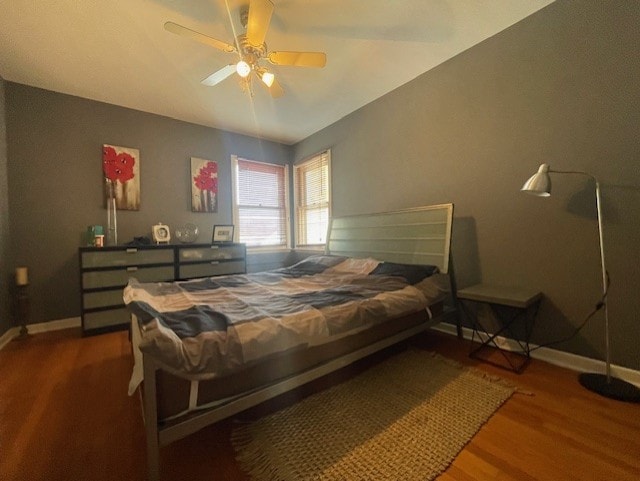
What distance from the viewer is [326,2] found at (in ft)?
5.93

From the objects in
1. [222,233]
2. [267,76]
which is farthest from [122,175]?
[267,76]

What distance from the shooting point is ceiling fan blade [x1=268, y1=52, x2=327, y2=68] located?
6.24 ft

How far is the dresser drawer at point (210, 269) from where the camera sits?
3215mm

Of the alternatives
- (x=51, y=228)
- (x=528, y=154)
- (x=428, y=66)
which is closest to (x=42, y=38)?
(x=51, y=228)

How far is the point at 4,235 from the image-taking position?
8.40ft

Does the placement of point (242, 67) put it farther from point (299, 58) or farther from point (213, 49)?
point (213, 49)

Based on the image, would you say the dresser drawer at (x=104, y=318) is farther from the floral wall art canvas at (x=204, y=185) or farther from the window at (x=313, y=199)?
the window at (x=313, y=199)

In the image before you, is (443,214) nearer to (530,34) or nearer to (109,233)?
(530,34)

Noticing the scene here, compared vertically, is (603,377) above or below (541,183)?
below

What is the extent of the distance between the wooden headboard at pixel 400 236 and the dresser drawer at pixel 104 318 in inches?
98.6

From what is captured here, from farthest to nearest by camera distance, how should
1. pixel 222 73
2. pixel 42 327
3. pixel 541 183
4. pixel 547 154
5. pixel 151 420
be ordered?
pixel 42 327 → pixel 222 73 → pixel 547 154 → pixel 541 183 → pixel 151 420

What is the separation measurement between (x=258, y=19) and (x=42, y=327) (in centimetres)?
373

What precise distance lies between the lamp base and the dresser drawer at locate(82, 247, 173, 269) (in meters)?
3.87

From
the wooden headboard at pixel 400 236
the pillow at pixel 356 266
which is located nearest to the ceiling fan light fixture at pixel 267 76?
the wooden headboard at pixel 400 236
